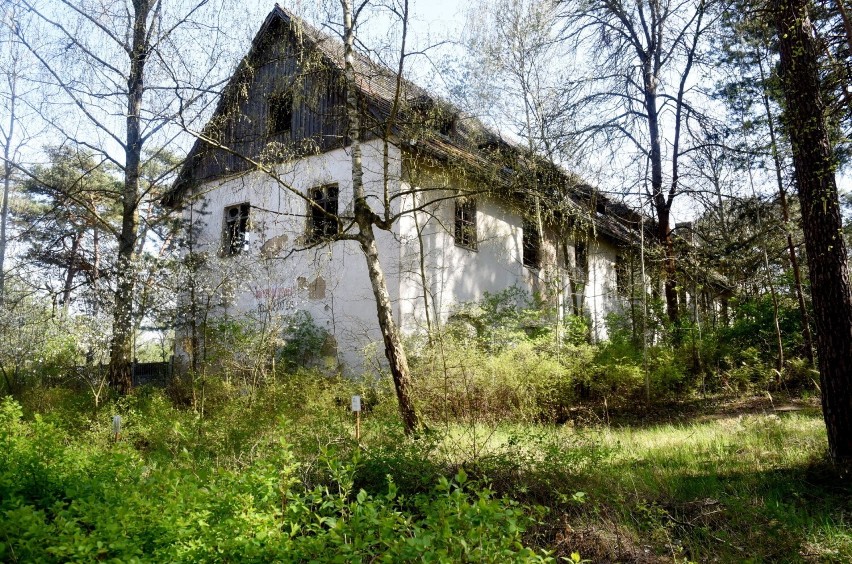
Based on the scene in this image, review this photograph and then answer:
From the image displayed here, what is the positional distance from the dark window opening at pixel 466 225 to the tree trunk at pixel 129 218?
724 cm

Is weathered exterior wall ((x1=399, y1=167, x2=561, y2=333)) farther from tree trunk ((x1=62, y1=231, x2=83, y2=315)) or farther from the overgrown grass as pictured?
tree trunk ((x1=62, y1=231, x2=83, y2=315))

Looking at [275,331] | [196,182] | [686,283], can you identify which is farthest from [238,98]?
[686,283]

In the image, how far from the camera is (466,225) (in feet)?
51.1

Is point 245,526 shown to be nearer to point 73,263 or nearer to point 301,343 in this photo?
point 301,343

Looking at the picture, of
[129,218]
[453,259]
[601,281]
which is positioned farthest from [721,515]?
[601,281]

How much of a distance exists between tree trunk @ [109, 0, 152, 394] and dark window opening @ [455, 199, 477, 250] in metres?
7.24

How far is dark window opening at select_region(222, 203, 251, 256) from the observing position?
574 inches

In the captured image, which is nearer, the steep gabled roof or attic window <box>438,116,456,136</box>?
the steep gabled roof

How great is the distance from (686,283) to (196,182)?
533 inches

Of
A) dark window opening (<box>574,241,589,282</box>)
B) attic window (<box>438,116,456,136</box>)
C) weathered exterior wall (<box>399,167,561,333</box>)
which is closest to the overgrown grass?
weathered exterior wall (<box>399,167,561,333</box>)

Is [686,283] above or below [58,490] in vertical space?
above

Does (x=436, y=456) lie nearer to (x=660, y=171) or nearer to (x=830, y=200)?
(x=830, y=200)

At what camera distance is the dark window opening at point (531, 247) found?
17.2m

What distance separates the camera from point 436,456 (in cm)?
663
